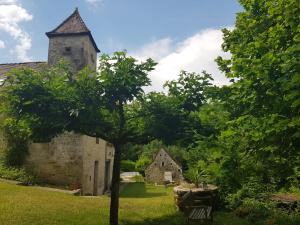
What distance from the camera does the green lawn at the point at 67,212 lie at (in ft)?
34.7

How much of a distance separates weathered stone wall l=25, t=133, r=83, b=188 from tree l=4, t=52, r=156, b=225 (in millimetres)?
8551

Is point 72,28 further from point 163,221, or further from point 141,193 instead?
point 163,221

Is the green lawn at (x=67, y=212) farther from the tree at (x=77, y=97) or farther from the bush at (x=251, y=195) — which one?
the tree at (x=77, y=97)

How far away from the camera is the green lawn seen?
1057 centimetres

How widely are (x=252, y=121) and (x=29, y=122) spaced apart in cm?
736

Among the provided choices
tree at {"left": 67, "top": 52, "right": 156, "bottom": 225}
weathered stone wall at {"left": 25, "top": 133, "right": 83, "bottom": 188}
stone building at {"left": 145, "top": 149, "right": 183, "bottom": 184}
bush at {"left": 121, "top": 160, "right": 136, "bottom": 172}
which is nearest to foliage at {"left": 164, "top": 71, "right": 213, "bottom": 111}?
tree at {"left": 67, "top": 52, "right": 156, "bottom": 225}

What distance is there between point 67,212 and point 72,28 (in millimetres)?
12950

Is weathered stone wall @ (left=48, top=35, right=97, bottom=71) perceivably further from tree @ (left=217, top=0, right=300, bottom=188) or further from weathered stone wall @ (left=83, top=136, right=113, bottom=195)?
tree @ (left=217, top=0, right=300, bottom=188)

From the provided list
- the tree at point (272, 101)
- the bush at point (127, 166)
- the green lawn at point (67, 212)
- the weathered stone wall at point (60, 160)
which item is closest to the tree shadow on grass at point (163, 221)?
the green lawn at point (67, 212)

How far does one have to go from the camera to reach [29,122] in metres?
10.7

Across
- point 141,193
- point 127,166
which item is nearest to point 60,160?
point 141,193

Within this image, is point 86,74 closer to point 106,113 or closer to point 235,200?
point 106,113

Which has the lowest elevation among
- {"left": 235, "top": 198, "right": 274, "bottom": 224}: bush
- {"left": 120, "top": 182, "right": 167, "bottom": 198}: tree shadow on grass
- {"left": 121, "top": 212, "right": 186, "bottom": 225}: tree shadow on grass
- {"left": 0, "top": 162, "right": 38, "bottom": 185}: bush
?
{"left": 120, "top": 182, "right": 167, "bottom": 198}: tree shadow on grass

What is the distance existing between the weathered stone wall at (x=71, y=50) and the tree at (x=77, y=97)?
31.1ft
